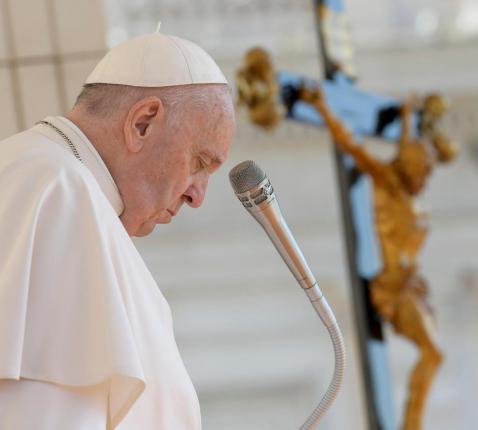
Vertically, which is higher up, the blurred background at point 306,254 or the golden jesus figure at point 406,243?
the golden jesus figure at point 406,243

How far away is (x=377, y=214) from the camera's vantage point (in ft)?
17.9

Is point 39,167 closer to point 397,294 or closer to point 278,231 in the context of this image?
point 278,231

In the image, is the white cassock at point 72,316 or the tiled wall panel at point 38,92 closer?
the white cassock at point 72,316

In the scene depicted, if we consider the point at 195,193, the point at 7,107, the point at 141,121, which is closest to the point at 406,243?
the point at 7,107

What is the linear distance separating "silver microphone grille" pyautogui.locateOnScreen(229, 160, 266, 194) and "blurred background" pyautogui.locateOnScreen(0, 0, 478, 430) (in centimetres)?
660

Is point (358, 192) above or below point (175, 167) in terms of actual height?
below

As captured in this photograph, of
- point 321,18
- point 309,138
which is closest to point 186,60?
point 321,18

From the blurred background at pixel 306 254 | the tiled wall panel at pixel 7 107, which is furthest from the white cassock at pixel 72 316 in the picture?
the blurred background at pixel 306 254

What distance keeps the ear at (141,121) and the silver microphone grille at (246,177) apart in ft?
0.56

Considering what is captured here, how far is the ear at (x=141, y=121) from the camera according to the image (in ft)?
7.82

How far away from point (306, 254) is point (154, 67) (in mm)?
6965

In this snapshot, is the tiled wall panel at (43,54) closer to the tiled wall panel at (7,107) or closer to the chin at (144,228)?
the tiled wall panel at (7,107)

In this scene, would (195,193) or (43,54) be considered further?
(43,54)

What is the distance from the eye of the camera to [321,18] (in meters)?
5.33
